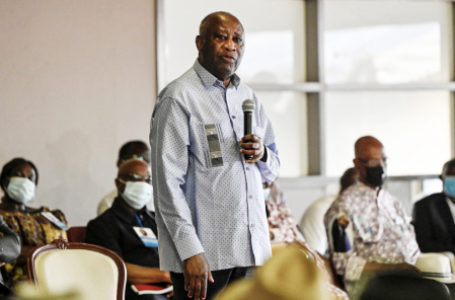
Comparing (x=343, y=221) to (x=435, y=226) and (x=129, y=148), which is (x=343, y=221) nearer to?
(x=435, y=226)

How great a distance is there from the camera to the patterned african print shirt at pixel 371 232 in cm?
480

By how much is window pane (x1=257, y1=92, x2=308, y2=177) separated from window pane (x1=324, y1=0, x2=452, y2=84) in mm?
461

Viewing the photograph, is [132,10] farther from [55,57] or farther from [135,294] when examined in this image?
[135,294]

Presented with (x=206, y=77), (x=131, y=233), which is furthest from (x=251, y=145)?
(x=131, y=233)

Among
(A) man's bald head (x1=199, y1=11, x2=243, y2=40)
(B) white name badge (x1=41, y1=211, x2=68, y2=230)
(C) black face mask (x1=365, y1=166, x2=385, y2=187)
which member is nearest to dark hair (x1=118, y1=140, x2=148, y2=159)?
(B) white name badge (x1=41, y1=211, x2=68, y2=230)

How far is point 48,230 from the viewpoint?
543cm

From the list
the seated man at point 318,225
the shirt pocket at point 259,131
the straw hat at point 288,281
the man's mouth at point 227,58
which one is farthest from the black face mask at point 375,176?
the straw hat at point 288,281

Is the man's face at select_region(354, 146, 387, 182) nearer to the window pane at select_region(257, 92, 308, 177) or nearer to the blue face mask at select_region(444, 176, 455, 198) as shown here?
the blue face mask at select_region(444, 176, 455, 198)

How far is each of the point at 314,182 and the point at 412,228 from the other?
3.09 metres

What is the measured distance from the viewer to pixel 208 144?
2.62 m

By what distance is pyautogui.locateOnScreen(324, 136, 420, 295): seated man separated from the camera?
480cm

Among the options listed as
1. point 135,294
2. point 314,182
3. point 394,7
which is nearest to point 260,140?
point 135,294

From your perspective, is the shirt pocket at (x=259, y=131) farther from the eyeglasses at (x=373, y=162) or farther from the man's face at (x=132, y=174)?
the man's face at (x=132, y=174)

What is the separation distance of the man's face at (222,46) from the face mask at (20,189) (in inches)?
134
